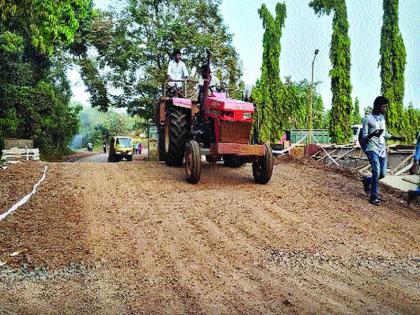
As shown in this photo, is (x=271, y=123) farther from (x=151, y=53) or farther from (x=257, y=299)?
(x=257, y=299)

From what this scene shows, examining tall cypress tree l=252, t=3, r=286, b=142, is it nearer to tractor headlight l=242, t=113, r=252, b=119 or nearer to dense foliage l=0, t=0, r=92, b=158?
dense foliage l=0, t=0, r=92, b=158

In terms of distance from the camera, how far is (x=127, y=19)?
2564 cm

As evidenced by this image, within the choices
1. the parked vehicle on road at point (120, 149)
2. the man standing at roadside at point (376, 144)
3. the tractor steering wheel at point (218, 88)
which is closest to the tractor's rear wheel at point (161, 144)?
the tractor steering wheel at point (218, 88)

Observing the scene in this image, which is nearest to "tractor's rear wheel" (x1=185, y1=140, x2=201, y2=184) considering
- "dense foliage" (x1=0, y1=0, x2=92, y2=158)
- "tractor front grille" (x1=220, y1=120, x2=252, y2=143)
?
"tractor front grille" (x1=220, y1=120, x2=252, y2=143)

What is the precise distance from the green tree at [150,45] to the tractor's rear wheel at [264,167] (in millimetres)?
16387

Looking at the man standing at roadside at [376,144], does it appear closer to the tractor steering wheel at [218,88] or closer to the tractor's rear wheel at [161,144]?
the tractor steering wheel at [218,88]

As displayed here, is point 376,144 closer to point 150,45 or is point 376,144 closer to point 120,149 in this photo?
point 150,45

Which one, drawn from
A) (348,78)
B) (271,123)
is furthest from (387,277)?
(271,123)

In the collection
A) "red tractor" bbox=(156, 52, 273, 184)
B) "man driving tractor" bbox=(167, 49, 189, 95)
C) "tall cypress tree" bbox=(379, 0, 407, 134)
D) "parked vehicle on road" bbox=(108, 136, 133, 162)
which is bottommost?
"parked vehicle on road" bbox=(108, 136, 133, 162)

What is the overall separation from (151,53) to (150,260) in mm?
21588

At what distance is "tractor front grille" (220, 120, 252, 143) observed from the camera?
A: 812 centimetres

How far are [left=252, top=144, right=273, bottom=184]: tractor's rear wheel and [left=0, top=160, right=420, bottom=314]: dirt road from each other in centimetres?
21

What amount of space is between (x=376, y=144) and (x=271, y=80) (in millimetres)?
29145

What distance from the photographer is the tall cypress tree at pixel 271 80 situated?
35.1 meters
